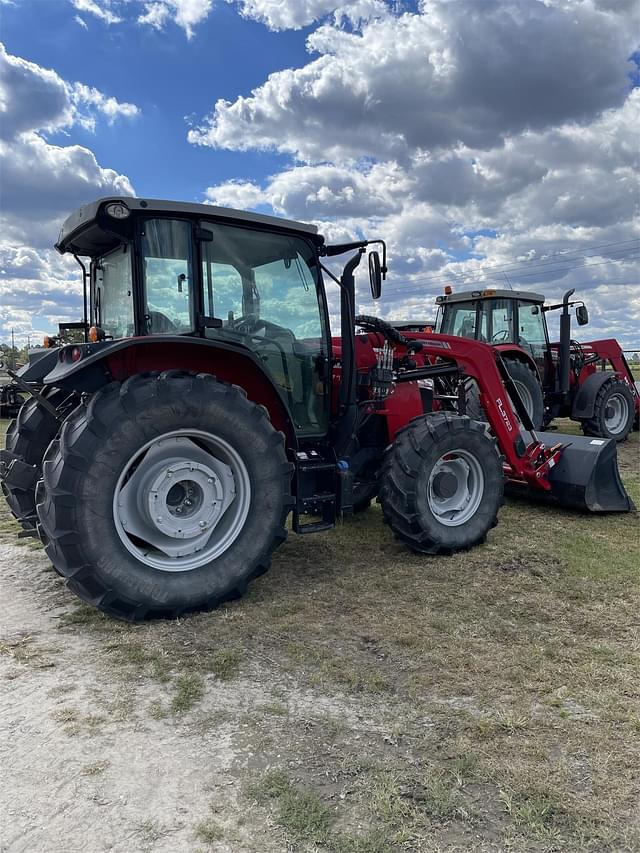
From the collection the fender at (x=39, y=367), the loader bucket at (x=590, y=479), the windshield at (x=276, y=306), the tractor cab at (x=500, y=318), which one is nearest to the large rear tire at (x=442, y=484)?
the windshield at (x=276, y=306)

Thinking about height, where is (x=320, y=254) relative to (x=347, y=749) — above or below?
above

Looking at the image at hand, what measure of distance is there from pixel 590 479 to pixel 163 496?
4.05 meters

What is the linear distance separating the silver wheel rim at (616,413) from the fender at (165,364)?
28.9 feet

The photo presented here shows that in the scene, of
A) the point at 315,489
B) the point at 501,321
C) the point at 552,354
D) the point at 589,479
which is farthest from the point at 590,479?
the point at 552,354

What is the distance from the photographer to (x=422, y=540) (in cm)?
469

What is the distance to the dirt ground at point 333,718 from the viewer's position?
2002 millimetres

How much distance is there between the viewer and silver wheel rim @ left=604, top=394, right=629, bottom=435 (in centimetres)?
1130

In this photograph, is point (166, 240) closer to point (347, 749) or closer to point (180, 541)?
point (180, 541)

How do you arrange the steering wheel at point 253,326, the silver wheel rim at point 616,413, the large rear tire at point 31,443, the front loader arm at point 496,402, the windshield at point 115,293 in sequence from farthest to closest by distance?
the silver wheel rim at point 616,413 → the front loader arm at point 496,402 → the large rear tire at point 31,443 → the steering wheel at point 253,326 → the windshield at point 115,293

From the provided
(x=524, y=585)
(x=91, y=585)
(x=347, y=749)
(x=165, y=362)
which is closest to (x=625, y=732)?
(x=347, y=749)

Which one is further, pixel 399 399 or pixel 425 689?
pixel 399 399

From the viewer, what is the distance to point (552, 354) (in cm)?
1131

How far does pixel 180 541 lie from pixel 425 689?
1.65m

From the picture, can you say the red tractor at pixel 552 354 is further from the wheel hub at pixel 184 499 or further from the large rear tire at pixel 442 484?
the wheel hub at pixel 184 499
